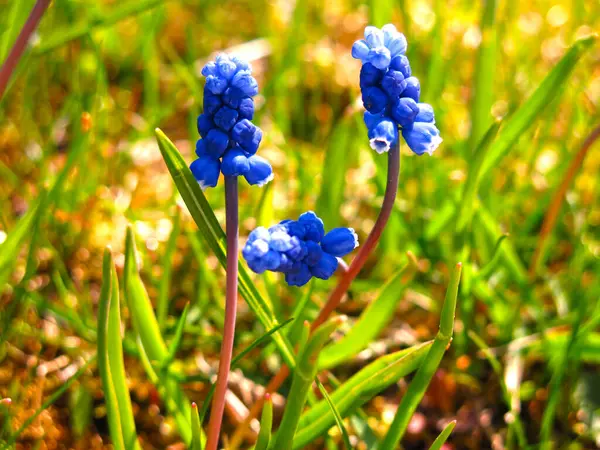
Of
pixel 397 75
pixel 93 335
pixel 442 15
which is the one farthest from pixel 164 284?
pixel 442 15

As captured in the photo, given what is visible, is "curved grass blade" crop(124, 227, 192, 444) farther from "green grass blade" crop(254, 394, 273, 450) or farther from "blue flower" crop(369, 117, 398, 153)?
"blue flower" crop(369, 117, 398, 153)

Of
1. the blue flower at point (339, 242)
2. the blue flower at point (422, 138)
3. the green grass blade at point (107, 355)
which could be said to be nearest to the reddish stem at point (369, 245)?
the blue flower at point (422, 138)

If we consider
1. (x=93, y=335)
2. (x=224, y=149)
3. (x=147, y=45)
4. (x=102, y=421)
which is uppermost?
(x=147, y=45)

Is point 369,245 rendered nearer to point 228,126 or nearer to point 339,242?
point 339,242

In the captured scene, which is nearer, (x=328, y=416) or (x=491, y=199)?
(x=328, y=416)

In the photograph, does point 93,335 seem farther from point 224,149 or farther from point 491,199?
point 491,199

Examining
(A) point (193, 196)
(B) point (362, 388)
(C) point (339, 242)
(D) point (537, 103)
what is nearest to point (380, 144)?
(C) point (339, 242)
